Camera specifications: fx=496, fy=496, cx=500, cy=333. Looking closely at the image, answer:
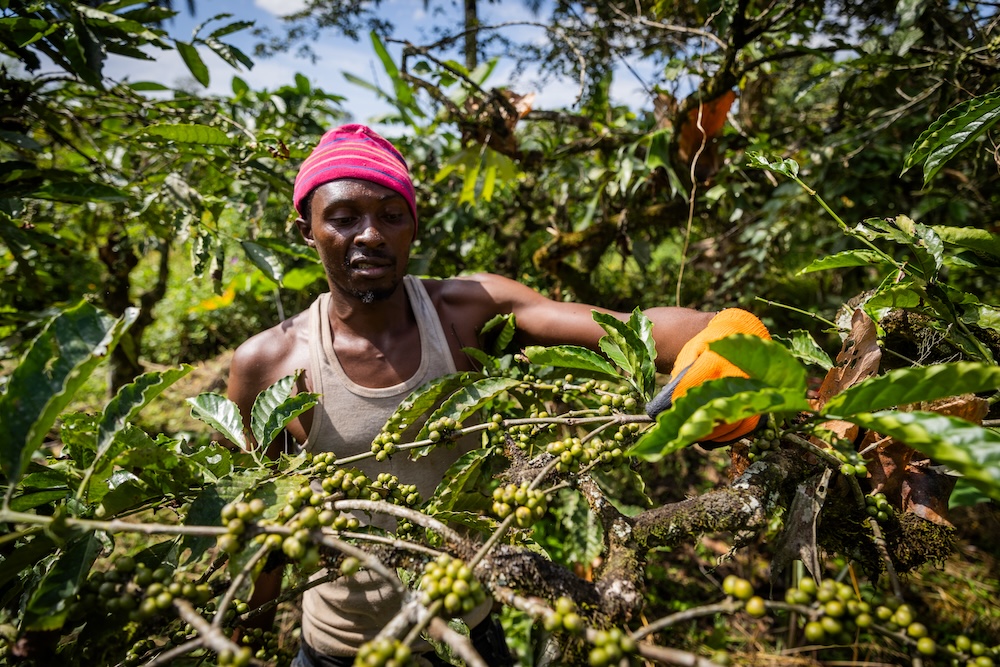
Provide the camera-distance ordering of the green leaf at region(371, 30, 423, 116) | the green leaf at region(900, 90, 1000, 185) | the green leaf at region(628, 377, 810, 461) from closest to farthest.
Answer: the green leaf at region(628, 377, 810, 461) → the green leaf at region(900, 90, 1000, 185) → the green leaf at region(371, 30, 423, 116)

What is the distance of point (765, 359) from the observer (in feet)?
2.22

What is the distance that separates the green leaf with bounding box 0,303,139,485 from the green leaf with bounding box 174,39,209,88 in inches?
81.8

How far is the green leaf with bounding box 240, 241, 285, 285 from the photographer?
1952 millimetres

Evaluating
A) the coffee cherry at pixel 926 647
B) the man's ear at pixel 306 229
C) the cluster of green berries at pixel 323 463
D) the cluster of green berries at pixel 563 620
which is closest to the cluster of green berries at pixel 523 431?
the cluster of green berries at pixel 323 463

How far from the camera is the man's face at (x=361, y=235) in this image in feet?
5.16

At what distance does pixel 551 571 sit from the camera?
76 cm

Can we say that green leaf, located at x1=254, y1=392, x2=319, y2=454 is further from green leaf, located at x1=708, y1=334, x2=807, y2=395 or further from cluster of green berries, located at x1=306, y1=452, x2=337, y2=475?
green leaf, located at x1=708, y1=334, x2=807, y2=395

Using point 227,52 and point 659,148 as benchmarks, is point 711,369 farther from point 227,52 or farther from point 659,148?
point 227,52

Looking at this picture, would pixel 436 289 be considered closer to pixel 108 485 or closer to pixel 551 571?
pixel 108 485

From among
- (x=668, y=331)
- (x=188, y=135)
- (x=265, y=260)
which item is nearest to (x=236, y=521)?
(x=668, y=331)

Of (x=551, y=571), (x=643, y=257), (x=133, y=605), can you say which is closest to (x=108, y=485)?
(x=133, y=605)

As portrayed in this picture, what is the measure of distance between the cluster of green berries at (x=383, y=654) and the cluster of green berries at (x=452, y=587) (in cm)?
7

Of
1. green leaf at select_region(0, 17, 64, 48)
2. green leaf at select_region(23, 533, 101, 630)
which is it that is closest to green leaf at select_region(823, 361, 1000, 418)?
green leaf at select_region(23, 533, 101, 630)

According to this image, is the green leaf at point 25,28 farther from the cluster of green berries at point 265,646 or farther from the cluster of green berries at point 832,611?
the cluster of green berries at point 832,611
